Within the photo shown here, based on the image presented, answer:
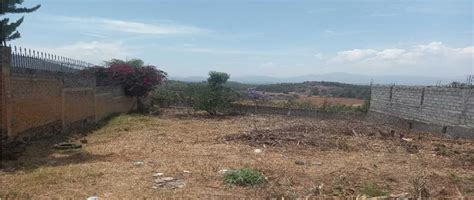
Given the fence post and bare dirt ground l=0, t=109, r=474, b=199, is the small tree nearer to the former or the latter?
bare dirt ground l=0, t=109, r=474, b=199

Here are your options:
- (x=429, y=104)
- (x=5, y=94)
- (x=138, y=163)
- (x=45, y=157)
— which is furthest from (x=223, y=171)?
(x=429, y=104)

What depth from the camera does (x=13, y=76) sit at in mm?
9375

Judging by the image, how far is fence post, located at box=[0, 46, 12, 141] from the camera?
8.83 meters

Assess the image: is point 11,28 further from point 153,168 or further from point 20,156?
point 153,168

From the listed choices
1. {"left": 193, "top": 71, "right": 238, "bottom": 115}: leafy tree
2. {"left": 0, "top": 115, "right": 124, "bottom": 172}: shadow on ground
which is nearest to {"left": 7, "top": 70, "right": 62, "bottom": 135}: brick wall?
{"left": 0, "top": 115, "right": 124, "bottom": 172}: shadow on ground

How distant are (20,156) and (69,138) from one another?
3.08m

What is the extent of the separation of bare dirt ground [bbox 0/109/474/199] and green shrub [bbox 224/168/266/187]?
14 cm

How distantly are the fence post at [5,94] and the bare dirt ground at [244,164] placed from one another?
0.74m

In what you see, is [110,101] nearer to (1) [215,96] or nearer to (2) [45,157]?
(1) [215,96]

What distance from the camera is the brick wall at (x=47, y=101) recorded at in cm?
931

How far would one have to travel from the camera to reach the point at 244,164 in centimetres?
812

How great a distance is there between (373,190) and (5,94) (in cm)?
731

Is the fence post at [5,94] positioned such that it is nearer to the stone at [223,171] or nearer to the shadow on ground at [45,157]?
the shadow on ground at [45,157]

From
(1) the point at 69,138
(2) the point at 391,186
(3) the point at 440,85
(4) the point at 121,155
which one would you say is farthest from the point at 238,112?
(2) the point at 391,186
